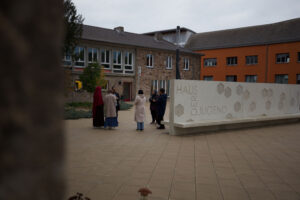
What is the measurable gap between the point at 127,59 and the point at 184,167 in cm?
2607

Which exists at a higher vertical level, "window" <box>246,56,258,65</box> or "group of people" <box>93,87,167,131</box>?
"window" <box>246,56,258,65</box>

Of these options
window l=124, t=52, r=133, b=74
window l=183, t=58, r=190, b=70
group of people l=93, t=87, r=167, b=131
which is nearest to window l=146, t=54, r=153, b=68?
window l=124, t=52, r=133, b=74

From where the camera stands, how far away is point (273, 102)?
13164mm

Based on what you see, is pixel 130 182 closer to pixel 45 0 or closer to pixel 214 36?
pixel 45 0

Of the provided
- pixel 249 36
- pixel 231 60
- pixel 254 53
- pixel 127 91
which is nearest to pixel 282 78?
pixel 254 53

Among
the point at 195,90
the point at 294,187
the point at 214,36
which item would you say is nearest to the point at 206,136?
the point at 195,90

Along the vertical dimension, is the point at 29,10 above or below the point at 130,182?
above

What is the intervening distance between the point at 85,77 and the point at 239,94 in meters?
15.4

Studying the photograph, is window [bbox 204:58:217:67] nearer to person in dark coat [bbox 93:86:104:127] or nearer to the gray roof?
the gray roof

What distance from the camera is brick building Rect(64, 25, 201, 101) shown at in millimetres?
27156

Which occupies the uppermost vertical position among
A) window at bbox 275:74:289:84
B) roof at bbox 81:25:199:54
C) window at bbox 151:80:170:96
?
roof at bbox 81:25:199:54

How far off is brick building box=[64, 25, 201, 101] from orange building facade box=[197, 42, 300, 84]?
282 inches

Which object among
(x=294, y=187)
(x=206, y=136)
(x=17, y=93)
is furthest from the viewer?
(x=206, y=136)

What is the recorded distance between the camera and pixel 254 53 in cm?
3775
